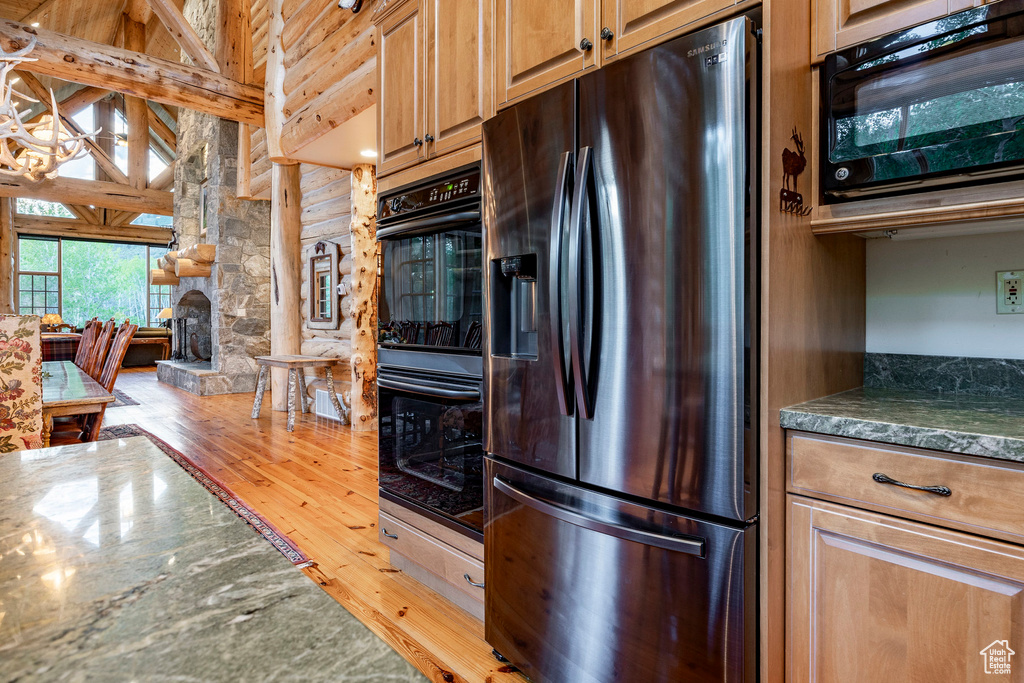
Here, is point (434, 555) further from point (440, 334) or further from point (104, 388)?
point (104, 388)

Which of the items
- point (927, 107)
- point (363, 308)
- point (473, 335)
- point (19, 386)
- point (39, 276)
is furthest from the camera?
point (39, 276)

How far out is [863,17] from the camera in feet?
4.04

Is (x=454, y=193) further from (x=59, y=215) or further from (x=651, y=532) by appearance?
(x=59, y=215)

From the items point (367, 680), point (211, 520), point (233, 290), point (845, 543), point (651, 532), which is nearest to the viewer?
point (367, 680)

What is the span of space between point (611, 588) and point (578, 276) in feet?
2.48

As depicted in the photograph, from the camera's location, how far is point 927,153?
3.85ft

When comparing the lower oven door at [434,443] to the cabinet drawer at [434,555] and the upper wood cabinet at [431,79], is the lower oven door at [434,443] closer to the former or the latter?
the cabinet drawer at [434,555]

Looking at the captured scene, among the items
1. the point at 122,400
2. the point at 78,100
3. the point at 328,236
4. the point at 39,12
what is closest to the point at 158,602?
the point at 328,236

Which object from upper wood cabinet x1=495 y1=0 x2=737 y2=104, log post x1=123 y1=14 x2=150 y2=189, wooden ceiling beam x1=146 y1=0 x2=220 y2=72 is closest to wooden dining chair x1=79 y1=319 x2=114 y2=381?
wooden ceiling beam x1=146 y1=0 x2=220 y2=72

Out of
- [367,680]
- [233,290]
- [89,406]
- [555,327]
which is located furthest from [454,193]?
[233,290]

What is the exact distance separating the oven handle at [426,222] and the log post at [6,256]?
12580 mm

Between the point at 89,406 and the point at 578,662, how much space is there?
7.52 feet

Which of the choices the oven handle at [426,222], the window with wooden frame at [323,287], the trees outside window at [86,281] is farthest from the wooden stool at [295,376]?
the trees outside window at [86,281]

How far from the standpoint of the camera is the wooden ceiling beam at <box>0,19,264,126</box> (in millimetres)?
4918
